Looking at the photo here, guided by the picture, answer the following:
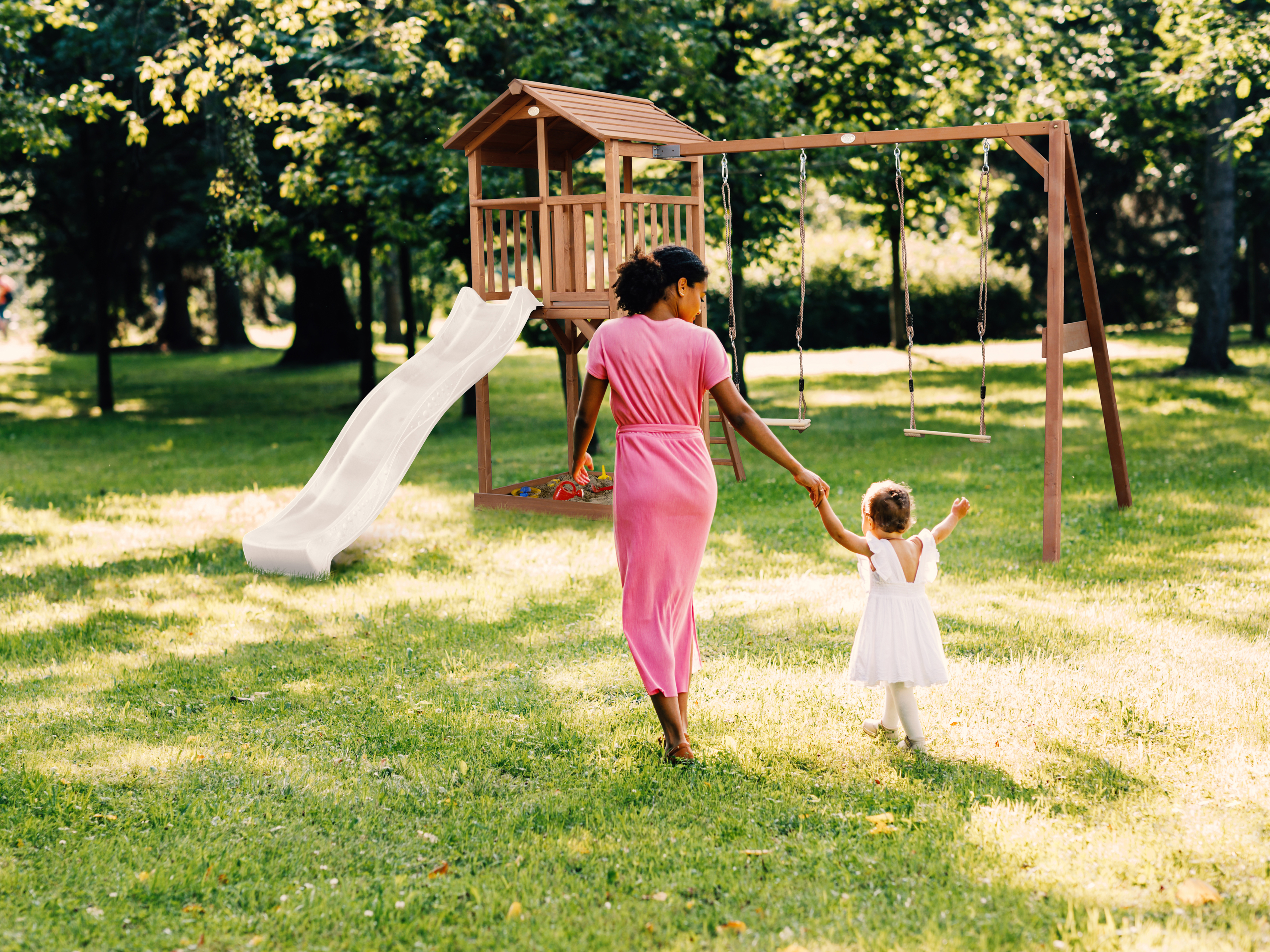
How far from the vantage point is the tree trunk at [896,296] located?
24.5 meters

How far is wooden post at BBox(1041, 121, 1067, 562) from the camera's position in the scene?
7.93 metres

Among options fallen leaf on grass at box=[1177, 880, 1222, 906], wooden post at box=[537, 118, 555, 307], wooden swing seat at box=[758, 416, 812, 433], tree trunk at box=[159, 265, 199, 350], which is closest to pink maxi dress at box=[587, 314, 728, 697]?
fallen leaf on grass at box=[1177, 880, 1222, 906]

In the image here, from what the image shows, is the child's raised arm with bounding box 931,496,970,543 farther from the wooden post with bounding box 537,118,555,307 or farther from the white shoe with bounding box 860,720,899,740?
the wooden post with bounding box 537,118,555,307

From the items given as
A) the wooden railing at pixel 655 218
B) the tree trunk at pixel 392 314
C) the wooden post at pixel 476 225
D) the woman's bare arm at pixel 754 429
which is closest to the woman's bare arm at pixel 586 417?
the woman's bare arm at pixel 754 429

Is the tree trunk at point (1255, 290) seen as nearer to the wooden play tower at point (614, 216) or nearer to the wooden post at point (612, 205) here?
the wooden play tower at point (614, 216)

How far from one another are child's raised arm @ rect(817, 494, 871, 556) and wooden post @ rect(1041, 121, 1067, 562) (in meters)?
3.44

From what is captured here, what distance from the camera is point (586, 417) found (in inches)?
199

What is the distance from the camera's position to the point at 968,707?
5.46 meters

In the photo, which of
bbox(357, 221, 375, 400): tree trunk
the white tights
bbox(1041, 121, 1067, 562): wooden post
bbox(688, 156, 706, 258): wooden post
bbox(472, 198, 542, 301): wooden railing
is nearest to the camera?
the white tights

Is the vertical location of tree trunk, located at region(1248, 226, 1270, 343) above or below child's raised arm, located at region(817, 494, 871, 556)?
above

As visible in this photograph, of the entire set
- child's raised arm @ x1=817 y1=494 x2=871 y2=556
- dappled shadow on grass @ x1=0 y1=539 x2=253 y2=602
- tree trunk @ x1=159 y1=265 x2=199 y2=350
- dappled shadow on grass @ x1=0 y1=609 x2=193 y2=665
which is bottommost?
dappled shadow on grass @ x1=0 y1=609 x2=193 y2=665

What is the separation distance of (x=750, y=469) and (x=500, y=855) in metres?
9.15

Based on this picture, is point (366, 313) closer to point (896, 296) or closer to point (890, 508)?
point (896, 296)

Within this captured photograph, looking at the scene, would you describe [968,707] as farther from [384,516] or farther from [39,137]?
[39,137]
